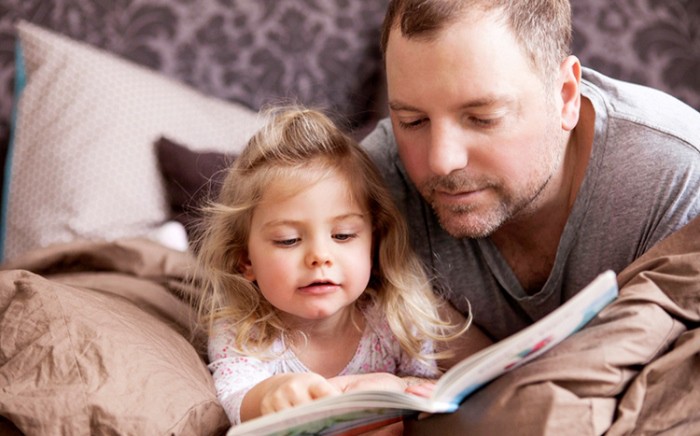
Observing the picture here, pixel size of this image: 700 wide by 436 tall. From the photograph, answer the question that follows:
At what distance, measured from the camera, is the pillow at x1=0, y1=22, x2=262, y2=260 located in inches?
77.5

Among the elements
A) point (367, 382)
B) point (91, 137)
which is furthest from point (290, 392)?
point (91, 137)

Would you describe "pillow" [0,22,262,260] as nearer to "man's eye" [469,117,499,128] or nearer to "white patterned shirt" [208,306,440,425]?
"white patterned shirt" [208,306,440,425]

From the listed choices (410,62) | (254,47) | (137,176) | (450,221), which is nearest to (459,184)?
(450,221)

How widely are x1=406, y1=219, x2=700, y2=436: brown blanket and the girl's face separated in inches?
12.5

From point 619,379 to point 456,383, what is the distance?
211 millimetres

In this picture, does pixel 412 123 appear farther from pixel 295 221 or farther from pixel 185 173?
pixel 185 173

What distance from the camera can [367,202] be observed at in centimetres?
143

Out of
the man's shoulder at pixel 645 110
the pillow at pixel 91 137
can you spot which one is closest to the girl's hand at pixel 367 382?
the man's shoulder at pixel 645 110

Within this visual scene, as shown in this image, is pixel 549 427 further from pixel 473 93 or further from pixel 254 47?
pixel 254 47

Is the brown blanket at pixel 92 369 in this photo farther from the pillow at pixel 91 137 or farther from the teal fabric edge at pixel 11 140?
the teal fabric edge at pixel 11 140

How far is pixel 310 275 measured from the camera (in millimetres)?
1312

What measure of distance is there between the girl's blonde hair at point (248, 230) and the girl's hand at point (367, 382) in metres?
0.10

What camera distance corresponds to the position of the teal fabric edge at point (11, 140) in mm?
2046

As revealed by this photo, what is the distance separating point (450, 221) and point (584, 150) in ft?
1.01
